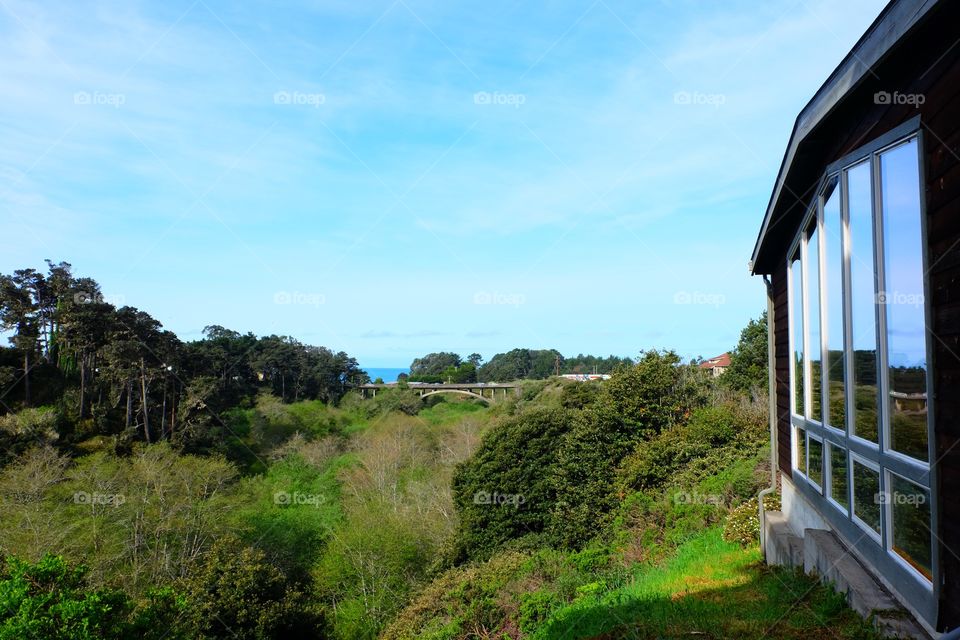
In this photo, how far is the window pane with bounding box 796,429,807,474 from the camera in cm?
784

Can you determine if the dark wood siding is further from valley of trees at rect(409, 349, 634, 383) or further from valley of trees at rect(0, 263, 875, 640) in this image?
valley of trees at rect(409, 349, 634, 383)

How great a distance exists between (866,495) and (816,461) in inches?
76.2

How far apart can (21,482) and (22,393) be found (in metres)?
13.4

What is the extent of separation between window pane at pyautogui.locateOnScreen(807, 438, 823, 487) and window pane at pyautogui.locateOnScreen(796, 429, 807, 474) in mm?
232

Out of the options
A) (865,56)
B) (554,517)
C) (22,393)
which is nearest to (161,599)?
(554,517)

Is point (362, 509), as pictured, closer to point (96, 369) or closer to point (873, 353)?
point (96, 369)

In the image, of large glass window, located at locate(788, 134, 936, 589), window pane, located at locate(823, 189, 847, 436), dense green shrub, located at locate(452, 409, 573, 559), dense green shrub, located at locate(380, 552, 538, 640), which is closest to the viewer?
large glass window, located at locate(788, 134, 936, 589)

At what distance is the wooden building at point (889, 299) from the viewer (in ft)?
12.1

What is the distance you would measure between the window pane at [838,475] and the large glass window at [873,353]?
10mm

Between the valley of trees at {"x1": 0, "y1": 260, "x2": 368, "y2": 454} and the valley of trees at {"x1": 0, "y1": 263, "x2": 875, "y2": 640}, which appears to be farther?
the valley of trees at {"x1": 0, "y1": 260, "x2": 368, "y2": 454}

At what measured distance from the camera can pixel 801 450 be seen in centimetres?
813

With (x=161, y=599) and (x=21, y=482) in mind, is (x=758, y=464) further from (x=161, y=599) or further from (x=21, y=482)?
(x=21, y=482)

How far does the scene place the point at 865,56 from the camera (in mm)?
4465

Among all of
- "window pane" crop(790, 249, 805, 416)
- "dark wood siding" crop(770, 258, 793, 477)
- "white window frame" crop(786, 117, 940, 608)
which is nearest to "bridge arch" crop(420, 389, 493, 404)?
"dark wood siding" crop(770, 258, 793, 477)
